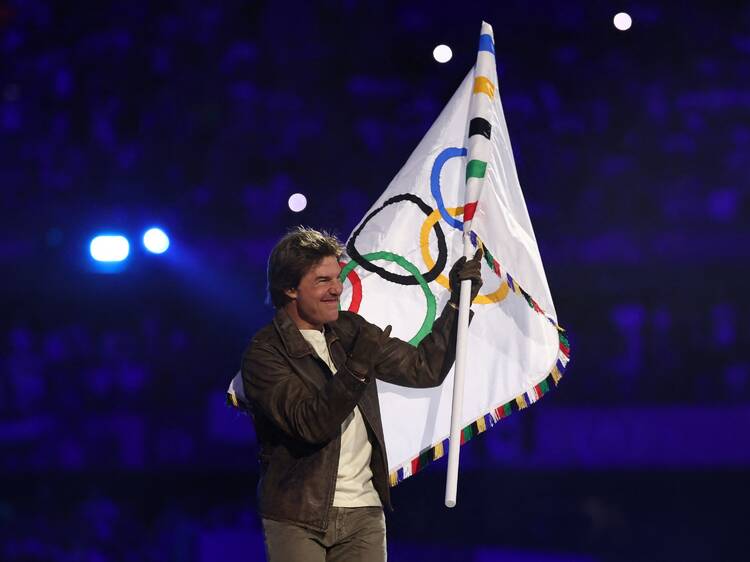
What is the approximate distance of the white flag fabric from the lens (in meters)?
3.27

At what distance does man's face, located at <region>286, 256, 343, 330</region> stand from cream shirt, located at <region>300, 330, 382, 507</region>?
0.06 m

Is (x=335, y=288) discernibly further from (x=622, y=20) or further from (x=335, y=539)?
(x=622, y=20)

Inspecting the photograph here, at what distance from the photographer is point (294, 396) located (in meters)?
2.60

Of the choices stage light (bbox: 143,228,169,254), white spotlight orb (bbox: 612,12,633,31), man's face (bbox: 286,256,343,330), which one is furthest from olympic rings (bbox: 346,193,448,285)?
stage light (bbox: 143,228,169,254)

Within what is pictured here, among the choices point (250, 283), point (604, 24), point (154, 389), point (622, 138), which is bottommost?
point (154, 389)

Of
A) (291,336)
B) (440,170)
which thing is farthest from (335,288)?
(440,170)

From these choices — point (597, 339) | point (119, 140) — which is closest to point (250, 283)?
point (119, 140)

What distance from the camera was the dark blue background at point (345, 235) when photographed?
20.2ft

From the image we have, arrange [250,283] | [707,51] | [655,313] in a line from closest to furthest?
[707,51]
[655,313]
[250,283]

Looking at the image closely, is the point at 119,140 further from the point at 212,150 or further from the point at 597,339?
the point at 597,339

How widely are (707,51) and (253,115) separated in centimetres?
269

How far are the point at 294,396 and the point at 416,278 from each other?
936 millimetres

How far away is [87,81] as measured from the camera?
6832mm

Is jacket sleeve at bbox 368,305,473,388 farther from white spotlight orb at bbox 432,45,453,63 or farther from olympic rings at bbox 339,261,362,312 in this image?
white spotlight orb at bbox 432,45,453,63
